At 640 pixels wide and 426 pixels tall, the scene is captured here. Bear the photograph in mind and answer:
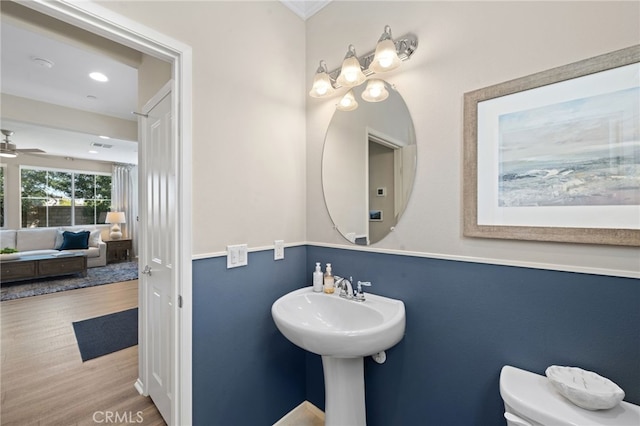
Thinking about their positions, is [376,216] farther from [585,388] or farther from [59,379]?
[59,379]

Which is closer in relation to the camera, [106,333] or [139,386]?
[139,386]

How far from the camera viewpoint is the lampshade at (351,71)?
55.6 inches

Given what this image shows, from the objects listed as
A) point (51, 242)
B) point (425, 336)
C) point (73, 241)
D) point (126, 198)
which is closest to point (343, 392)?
point (425, 336)

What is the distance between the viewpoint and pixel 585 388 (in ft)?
2.66

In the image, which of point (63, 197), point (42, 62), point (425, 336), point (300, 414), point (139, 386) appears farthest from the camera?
point (63, 197)

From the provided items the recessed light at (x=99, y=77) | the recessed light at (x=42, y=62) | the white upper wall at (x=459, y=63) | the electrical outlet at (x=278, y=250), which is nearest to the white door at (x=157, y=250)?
the electrical outlet at (x=278, y=250)

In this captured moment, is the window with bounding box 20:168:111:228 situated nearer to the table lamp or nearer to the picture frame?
the table lamp

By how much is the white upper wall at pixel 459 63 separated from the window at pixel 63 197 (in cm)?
793

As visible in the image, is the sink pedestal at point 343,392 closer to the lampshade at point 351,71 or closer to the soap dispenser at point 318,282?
the soap dispenser at point 318,282

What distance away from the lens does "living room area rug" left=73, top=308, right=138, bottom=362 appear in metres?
2.64

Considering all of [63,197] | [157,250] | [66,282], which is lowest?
[66,282]

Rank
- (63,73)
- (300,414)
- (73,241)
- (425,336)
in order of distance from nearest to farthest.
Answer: (425,336) < (300,414) < (63,73) < (73,241)

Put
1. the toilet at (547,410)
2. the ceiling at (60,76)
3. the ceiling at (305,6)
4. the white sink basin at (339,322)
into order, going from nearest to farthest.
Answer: the toilet at (547,410) → the white sink basin at (339,322) → the ceiling at (305,6) → the ceiling at (60,76)

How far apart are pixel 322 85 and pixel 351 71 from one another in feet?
0.76
